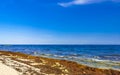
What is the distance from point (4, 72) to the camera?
535 inches

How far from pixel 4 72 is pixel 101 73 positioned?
7420mm

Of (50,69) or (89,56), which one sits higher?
(50,69)

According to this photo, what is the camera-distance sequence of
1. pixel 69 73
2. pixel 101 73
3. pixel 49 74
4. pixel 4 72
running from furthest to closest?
pixel 101 73 < pixel 69 73 < pixel 49 74 < pixel 4 72

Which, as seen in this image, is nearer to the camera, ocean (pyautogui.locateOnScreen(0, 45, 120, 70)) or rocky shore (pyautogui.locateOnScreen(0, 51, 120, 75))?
rocky shore (pyautogui.locateOnScreen(0, 51, 120, 75))

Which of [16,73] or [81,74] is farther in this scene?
[81,74]

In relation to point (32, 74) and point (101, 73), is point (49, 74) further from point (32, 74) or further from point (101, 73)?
point (101, 73)

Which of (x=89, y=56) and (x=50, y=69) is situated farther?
(x=89, y=56)

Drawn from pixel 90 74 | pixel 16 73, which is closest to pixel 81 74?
pixel 90 74

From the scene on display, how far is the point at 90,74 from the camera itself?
52.5 ft

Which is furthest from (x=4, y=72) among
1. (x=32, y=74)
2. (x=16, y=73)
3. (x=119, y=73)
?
(x=119, y=73)

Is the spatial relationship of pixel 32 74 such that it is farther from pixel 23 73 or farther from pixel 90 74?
pixel 90 74

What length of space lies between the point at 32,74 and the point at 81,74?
3.70 m

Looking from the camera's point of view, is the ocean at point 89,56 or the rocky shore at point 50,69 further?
the ocean at point 89,56

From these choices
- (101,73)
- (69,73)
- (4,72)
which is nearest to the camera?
(4,72)
